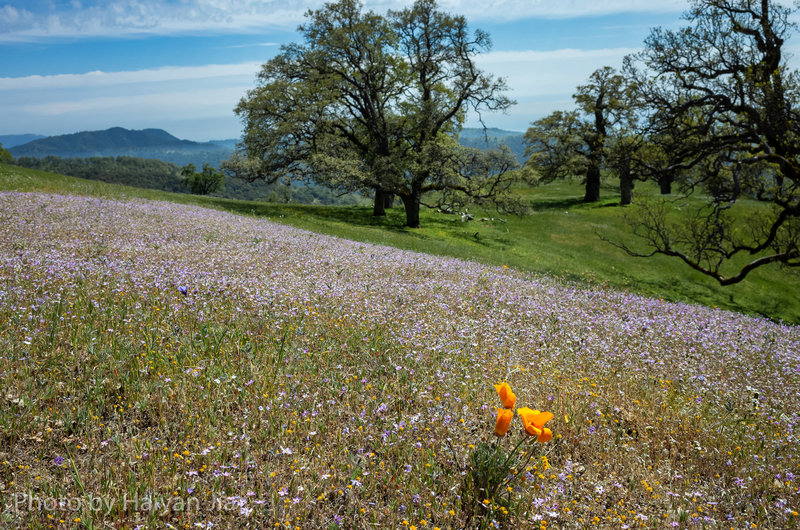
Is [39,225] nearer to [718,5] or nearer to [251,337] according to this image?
[251,337]

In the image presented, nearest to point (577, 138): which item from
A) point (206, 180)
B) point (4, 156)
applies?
point (206, 180)

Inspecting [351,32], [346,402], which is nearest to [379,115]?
[351,32]

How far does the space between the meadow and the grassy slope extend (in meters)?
12.4

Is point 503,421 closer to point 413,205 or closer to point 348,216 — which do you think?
point 413,205

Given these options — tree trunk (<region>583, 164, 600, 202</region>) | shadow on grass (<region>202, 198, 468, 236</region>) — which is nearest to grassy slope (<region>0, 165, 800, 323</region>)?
shadow on grass (<region>202, 198, 468, 236</region>)

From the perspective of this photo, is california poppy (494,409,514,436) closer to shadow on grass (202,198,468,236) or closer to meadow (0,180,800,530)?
meadow (0,180,800,530)

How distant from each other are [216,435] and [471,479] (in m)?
2.33

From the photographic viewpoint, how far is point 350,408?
15.1 feet

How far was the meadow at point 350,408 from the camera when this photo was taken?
3420 mm

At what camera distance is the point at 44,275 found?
7.19m

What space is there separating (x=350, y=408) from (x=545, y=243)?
1211 inches

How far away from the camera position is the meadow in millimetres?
3420

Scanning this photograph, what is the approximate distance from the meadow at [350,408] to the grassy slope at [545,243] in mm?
12437

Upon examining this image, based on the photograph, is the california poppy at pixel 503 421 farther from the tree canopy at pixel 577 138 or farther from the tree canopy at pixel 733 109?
the tree canopy at pixel 577 138
